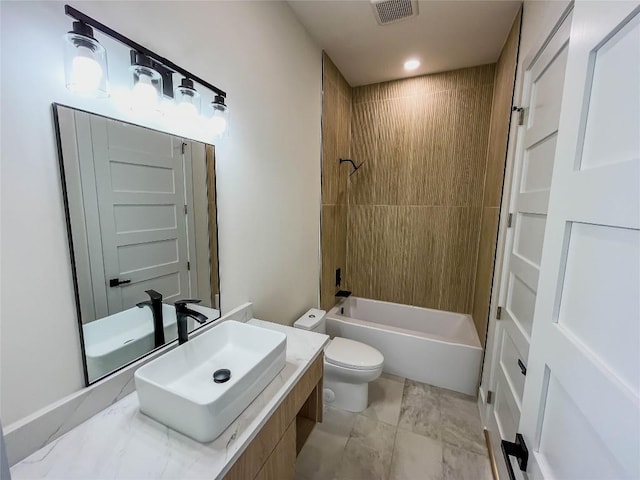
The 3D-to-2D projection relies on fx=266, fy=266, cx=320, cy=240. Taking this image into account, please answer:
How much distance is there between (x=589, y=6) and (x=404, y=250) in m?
2.40

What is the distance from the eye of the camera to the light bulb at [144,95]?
0.94m

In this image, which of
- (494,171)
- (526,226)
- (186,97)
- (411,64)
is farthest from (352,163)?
(186,97)

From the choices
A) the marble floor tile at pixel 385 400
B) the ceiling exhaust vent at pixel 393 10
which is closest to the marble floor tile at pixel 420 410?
the marble floor tile at pixel 385 400

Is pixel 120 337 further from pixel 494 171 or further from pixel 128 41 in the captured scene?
pixel 494 171

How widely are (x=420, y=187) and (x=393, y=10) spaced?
1497mm

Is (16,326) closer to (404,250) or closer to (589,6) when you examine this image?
(589,6)

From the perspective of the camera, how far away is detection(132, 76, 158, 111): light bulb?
0.94 m

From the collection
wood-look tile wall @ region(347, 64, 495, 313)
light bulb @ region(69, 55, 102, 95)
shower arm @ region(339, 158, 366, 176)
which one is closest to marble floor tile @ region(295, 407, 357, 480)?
wood-look tile wall @ region(347, 64, 495, 313)

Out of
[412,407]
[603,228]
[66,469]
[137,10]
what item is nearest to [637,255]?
[603,228]

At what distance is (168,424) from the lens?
84 cm

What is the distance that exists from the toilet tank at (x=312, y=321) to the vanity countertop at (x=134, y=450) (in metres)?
1.06

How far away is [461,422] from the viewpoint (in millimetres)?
1891

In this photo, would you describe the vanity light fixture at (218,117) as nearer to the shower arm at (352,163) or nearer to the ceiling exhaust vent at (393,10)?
the ceiling exhaust vent at (393,10)

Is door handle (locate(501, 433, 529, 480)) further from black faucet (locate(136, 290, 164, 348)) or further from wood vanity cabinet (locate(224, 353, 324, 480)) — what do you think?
black faucet (locate(136, 290, 164, 348))
